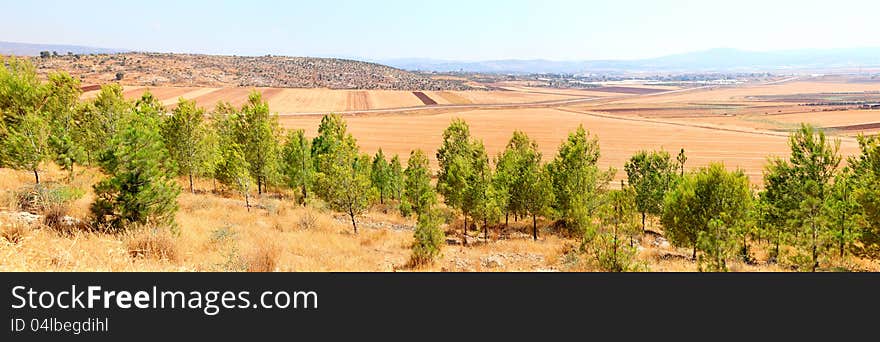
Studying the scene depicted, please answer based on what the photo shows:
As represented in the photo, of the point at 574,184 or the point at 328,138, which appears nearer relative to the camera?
the point at 574,184

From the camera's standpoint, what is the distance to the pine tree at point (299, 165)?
33.6 metres

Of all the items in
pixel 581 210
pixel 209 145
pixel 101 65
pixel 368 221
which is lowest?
pixel 368 221

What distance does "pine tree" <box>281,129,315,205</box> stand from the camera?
33.6 metres

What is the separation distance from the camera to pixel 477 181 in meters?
26.2

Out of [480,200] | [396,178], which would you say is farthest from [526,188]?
[396,178]

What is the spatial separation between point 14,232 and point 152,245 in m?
3.01

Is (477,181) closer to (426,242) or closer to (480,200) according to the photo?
(480,200)

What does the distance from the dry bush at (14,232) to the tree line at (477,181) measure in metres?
2.18

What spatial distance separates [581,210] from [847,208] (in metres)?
11.6

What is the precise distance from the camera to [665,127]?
102250mm

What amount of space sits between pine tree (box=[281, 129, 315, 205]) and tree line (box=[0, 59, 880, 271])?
0.35 feet
